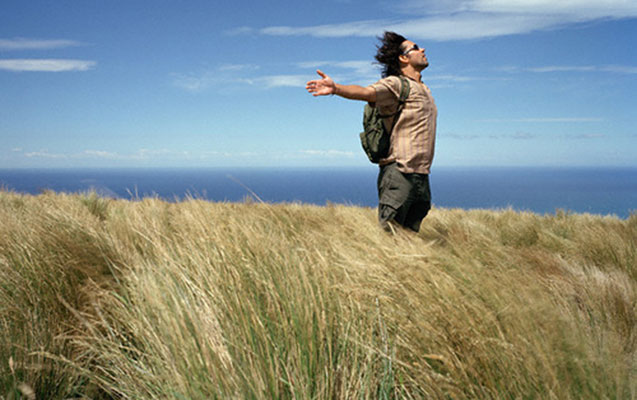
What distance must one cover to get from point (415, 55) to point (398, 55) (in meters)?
0.17

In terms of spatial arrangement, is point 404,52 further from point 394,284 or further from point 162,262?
point 162,262

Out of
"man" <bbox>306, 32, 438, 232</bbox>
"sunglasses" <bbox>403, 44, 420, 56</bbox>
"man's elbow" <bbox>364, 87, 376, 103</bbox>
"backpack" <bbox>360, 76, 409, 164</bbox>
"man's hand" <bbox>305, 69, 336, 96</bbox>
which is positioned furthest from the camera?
"sunglasses" <bbox>403, 44, 420, 56</bbox>

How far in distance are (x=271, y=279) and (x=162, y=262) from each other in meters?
0.69

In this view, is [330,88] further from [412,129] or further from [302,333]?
[302,333]

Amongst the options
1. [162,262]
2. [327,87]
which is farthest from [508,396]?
[327,87]

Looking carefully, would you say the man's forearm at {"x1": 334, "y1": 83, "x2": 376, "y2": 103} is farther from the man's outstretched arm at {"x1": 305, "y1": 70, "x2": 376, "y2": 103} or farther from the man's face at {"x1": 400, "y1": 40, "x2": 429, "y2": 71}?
the man's face at {"x1": 400, "y1": 40, "x2": 429, "y2": 71}

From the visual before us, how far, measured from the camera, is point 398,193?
3.20 metres

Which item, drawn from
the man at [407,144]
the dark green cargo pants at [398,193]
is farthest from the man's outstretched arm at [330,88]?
the dark green cargo pants at [398,193]

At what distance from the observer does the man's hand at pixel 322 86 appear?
2.62 meters

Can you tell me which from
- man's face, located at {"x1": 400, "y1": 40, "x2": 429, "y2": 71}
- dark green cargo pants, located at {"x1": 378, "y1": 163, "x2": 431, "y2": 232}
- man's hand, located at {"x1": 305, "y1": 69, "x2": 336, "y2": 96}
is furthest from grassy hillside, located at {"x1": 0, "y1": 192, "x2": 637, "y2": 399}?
man's face, located at {"x1": 400, "y1": 40, "x2": 429, "y2": 71}

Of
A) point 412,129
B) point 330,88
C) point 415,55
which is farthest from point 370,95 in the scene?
point 415,55

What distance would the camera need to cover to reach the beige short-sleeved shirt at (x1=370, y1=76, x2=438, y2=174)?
3.15m

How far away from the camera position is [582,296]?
2.53 meters

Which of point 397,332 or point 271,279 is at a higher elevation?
point 271,279
